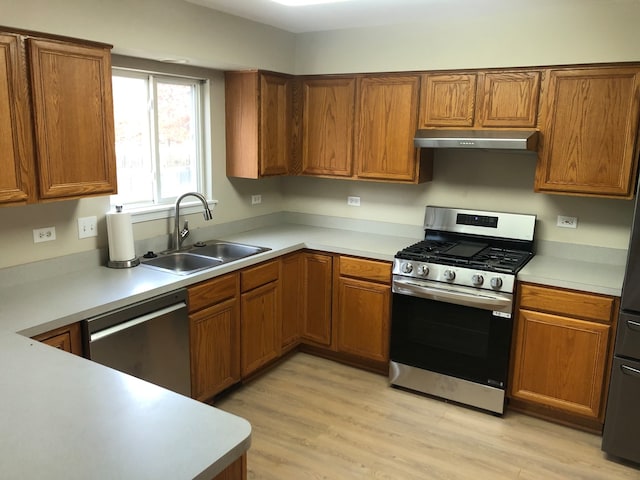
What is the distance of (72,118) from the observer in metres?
2.46

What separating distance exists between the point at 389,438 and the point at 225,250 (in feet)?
5.43

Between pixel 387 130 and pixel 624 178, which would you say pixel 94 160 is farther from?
pixel 624 178

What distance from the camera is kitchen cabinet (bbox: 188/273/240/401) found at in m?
2.91

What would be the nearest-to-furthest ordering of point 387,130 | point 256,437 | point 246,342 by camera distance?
point 256,437
point 246,342
point 387,130

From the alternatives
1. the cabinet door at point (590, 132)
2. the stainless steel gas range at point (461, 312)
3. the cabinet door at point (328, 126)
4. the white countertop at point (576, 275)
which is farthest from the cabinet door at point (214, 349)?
the cabinet door at point (590, 132)

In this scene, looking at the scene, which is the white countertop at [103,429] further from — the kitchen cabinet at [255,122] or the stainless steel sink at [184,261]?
the kitchen cabinet at [255,122]

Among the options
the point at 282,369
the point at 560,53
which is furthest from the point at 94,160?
the point at 560,53

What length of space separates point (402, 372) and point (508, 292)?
91cm

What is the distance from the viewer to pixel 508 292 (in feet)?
9.89

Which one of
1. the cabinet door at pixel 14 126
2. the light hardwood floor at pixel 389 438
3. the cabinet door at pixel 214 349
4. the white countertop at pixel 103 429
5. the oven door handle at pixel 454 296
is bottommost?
the light hardwood floor at pixel 389 438

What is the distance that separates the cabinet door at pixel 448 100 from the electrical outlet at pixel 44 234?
2402mm

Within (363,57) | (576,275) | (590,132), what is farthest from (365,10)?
(576,275)

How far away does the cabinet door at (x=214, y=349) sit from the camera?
115 inches

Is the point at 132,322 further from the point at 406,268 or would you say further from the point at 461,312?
the point at 461,312
